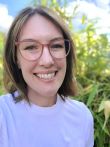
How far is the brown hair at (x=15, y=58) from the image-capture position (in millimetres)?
1495

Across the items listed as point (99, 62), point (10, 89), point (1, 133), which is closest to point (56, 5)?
point (99, 62)

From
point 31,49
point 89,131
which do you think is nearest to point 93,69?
point 89,131

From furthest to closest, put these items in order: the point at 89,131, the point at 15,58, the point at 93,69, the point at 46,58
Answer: the point at 93,69, the point at 89,131, the point at 15,58, the point at 46,58

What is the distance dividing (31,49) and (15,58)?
4.4 inches

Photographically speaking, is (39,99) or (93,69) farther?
(93,69)

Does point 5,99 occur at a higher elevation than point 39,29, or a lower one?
lower

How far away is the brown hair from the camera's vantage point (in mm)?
1495

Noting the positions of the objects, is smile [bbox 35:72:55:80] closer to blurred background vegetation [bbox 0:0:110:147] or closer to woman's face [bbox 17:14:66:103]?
woman's face [bbox 17:14:66:103]

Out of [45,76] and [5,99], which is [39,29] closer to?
[45,76]

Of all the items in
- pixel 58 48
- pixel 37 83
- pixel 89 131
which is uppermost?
pixel 58 48

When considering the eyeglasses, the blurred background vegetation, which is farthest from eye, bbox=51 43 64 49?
the blurred background vegetation

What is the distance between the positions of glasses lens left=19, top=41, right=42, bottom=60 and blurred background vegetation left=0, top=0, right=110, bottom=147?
A: 0.84m

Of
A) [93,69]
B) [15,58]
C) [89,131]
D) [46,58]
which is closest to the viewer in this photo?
[46,58]

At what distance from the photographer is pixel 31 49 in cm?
145
